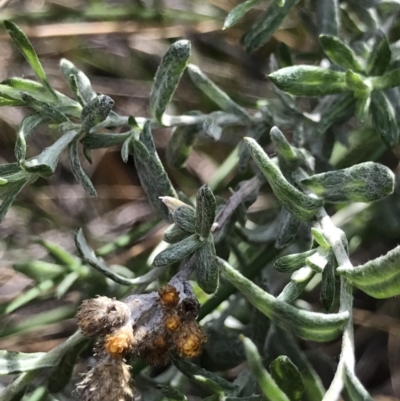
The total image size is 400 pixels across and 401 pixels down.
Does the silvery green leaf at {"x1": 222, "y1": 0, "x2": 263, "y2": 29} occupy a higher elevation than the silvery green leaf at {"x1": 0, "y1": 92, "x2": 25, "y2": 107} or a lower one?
higher

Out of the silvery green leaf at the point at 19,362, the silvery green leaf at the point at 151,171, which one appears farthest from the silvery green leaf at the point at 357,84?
the silvery green leaf at the point at 19,362

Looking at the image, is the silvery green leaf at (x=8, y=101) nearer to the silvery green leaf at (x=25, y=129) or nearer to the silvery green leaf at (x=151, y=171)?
the silvery green leaf at (x=25, y=129)

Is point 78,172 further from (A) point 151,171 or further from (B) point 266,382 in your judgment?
(B) point 266,382

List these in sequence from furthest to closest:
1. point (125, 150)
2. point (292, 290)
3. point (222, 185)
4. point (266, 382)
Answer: point (222, 185) < point (125, 150) < point (292, 290) < point (266, 382)

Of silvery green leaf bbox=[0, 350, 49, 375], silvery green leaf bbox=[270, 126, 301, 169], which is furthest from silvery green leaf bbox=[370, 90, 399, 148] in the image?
silvery green leaf bbox=[0, 350, 49, 375]

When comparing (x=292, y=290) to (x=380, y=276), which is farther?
(x=292, y=290)

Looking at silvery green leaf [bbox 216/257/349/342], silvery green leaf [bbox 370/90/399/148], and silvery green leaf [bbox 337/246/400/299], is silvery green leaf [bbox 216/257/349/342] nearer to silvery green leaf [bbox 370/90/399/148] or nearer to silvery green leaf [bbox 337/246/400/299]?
silvery green leaf [bbox 337/246/400/299]

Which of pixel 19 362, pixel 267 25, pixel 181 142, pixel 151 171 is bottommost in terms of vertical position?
pixel 19 362

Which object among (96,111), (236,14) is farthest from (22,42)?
(236,14)
